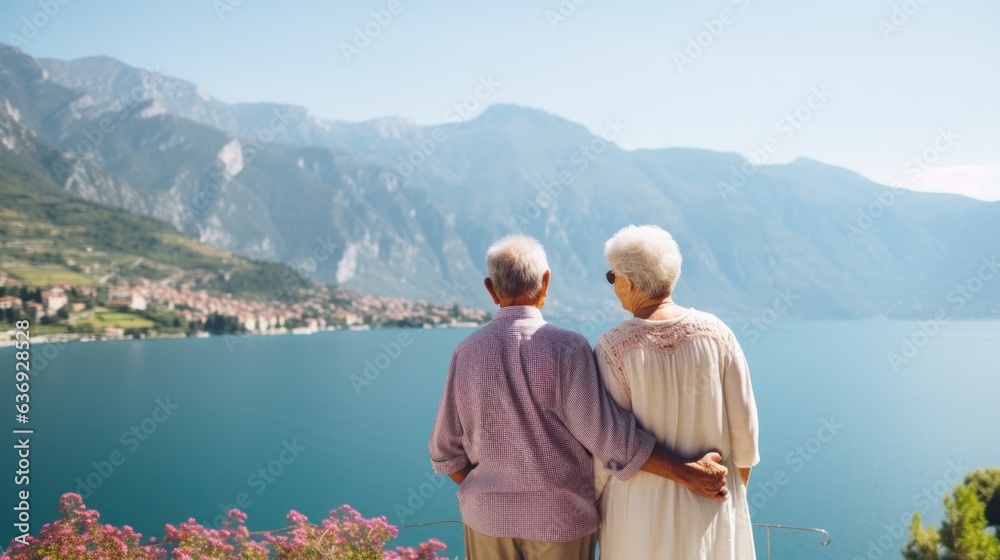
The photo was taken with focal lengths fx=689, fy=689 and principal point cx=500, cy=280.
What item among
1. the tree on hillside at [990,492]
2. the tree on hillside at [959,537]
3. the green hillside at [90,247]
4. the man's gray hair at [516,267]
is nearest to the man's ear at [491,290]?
the man's gray hair at [516,267]

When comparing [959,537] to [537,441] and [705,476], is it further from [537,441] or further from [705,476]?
[537,441]

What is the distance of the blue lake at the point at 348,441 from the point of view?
60.8 feet

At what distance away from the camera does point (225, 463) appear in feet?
76.4

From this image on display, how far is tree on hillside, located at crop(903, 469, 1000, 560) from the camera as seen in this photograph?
6.29m

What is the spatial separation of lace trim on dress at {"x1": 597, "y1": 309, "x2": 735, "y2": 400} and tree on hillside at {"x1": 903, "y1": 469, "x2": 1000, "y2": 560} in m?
5.88

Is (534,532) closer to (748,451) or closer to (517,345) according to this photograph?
(517,345)

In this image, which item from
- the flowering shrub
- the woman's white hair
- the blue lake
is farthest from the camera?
the blue lake

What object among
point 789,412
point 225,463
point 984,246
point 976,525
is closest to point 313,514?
point 225,463

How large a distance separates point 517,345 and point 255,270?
10066cm

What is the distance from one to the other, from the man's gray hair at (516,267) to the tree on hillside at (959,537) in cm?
621

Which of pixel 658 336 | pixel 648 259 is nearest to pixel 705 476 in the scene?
pixel 658 336

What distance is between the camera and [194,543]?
138 inches

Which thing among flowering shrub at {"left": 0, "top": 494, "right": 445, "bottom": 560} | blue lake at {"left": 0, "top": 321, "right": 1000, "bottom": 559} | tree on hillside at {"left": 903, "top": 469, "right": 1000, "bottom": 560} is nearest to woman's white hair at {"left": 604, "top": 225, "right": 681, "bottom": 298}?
flowering shrub at {"left": 0, "top": 494, "right": 445, "bottom": 560}

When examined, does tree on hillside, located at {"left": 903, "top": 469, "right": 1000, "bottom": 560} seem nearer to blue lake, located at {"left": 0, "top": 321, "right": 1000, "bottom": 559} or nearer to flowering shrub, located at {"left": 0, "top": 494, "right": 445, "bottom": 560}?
flowering shrub, located at {"left": 0, "top": 494, "right": 445, "bottom": 560}
